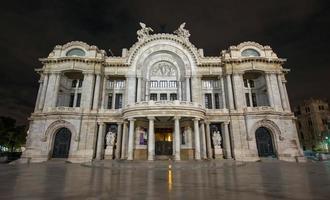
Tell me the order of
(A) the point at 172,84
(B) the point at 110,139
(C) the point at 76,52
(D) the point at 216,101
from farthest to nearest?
(A) the point at 172,84 → (D) the point at 216,101 → (C) the point at 76,52 → (B) the point at 110,139

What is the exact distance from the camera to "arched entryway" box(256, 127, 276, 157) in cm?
2998

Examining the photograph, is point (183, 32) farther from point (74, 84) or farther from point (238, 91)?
point (74, 84)

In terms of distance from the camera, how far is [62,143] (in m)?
30.3

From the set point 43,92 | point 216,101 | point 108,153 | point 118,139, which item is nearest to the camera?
point 108,153

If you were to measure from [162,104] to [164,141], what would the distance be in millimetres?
8745

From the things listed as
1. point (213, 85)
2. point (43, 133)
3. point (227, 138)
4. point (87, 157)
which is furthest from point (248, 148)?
point (43, 133)

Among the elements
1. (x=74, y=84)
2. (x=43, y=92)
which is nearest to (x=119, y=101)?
(x=74, y=84)

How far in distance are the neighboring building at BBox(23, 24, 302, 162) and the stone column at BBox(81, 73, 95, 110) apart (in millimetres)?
167

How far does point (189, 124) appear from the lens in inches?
1186

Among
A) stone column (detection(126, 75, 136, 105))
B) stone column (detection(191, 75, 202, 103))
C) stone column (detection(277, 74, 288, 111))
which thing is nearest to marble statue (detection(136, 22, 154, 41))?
stone column (detection(126, 75, 136, 105))

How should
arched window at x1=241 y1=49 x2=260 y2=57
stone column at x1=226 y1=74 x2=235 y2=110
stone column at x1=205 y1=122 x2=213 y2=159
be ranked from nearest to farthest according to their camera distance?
stone column at x1=205 y1=122 x2=213 y2=159 < stone column at x1=226 y1=74 x2=235 y2=110 < arched window at x1=241 y1=49 x2=260 y2=57

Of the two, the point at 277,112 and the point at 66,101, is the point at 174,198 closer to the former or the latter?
the point at 277,112

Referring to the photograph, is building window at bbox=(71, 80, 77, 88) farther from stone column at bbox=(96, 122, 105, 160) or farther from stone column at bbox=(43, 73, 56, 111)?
stone column at bbox=(96, 122, 105, 160)

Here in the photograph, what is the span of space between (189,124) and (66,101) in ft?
76.8
